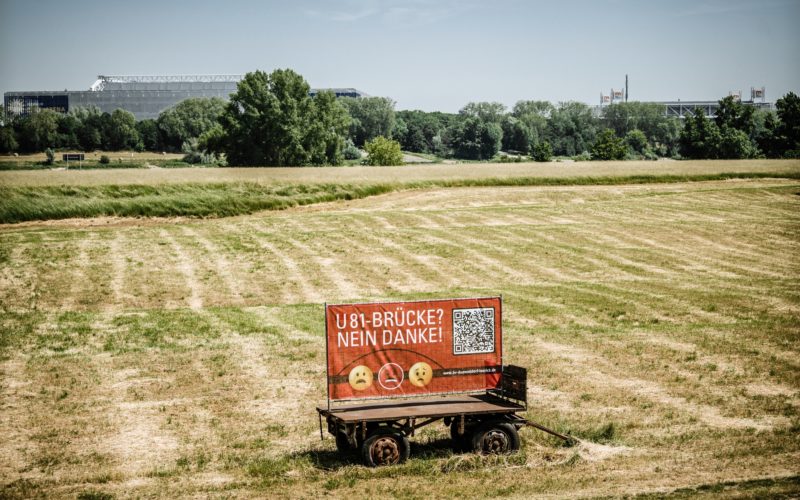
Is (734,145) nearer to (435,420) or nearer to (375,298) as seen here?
(375,298)

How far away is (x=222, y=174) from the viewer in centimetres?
6712

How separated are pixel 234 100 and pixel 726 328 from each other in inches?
4060

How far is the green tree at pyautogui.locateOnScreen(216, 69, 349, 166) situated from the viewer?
370 feet

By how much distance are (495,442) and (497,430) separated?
0.66 feet

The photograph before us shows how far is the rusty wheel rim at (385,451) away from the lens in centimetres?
1288

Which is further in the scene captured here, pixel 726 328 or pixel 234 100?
pixel 234 100

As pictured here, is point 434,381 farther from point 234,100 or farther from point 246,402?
point 234,100

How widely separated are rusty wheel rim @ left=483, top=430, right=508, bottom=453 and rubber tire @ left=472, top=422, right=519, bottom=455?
0.02 meters

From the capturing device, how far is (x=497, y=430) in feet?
44.1

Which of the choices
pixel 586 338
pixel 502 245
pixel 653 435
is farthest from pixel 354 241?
pixel 653 435

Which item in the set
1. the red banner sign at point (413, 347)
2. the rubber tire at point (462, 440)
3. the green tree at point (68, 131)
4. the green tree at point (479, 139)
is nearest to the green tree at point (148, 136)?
the green tree at point (68, 131)

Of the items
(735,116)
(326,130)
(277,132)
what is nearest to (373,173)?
(277,132)

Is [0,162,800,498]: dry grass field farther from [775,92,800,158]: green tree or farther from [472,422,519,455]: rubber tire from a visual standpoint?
[775,92,800,158]: green tree

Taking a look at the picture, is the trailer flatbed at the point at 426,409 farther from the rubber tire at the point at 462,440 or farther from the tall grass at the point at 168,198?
the tall grass at the point at 168,198
